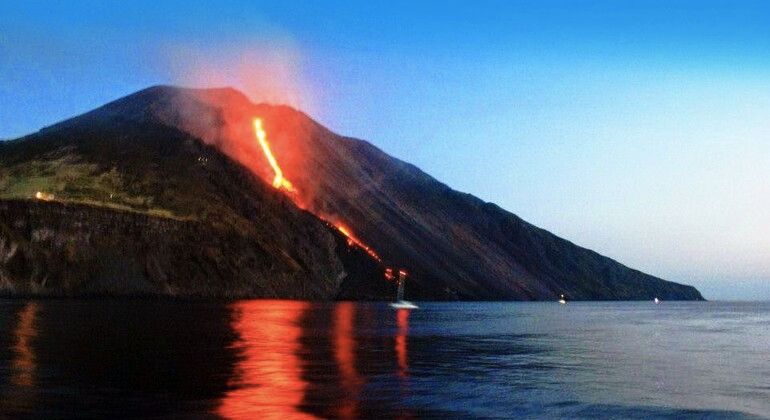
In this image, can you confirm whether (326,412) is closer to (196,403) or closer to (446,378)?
(196,403)

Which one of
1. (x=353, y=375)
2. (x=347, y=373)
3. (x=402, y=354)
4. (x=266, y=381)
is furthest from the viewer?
(x=402, y=354)

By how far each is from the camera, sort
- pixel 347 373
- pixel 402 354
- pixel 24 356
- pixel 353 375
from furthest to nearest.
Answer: pixel 402 354
pixel 24 356
pixel 347 373
pixel 353 375

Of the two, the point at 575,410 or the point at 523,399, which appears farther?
the point at 523,399

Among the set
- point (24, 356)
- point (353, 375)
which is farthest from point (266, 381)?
point (24, 356)

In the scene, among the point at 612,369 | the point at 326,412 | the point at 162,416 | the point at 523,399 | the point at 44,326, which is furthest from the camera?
the point at 44,326

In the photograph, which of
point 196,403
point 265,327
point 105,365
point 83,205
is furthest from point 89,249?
point 196,403

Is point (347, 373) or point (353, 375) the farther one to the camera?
point (347, 373)

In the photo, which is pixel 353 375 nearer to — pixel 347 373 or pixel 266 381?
pixel 347 373
